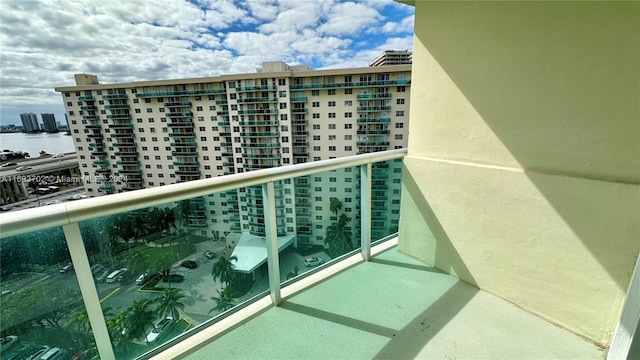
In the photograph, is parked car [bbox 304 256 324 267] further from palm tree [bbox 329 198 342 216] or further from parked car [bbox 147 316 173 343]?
parked car [bbox 147 316 173 343]

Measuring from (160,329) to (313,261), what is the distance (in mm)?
1042

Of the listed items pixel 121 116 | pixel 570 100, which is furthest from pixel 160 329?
pixel 121 116

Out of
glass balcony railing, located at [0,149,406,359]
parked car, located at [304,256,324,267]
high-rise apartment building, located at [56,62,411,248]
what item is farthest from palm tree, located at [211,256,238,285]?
high-rise apartment building, located at [56,62,411,248]

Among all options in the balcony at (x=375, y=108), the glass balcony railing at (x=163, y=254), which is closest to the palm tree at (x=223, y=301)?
the glass balcony railing at (x=163, y=254)

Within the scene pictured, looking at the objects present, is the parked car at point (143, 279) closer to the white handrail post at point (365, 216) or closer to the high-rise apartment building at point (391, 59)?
the white handrail post at point (365, 216)

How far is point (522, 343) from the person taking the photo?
4.23 ft

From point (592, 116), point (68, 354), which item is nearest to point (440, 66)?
point (592, 116)

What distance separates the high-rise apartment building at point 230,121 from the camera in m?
20.7

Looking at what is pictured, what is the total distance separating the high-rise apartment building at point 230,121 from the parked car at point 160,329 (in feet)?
62.3

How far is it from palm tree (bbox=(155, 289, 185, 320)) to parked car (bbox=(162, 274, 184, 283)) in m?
0.05

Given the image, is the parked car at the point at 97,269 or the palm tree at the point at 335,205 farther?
the palm tree at the point at 335,205

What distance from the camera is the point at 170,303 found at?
4.02ft

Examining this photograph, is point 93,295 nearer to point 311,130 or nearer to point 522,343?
point 522,343

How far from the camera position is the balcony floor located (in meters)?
1.25
